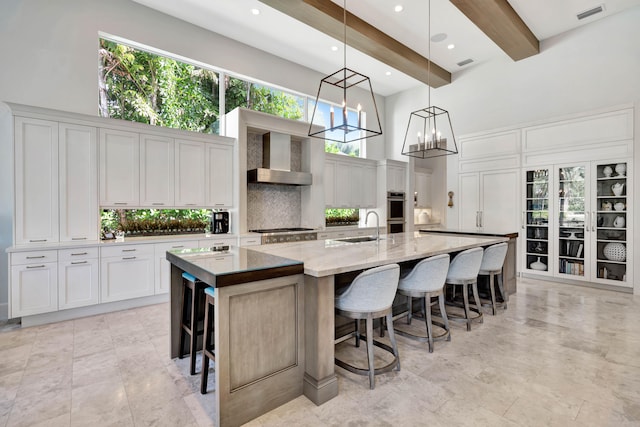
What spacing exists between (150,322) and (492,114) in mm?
6710

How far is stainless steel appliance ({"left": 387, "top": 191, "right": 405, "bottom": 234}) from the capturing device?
23.8 ft

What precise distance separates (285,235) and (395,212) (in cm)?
322

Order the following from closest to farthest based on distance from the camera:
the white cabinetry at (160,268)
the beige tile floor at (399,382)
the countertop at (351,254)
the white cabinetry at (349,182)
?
1. the beige tile floor at (399,382)
2. the countertop at (351,254)
3. the white cabinetry at (160,268)
4. the white cabinetry at (349,182)

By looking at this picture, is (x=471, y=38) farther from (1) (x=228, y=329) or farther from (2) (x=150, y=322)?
(2) (x=150, y=322)

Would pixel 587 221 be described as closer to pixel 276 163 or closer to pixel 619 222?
pixel 619 222

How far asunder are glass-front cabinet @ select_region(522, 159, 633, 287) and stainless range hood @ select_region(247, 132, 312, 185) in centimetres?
422

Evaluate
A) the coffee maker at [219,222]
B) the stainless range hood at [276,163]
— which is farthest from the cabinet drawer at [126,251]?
the stainless range hood at [276,163]

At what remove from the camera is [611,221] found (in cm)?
493

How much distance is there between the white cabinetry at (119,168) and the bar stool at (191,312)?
7.01 ft

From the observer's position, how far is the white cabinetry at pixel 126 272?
12.5 feet

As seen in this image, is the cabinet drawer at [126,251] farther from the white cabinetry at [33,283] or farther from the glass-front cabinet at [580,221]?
the glass-front cabinet at [580,221]

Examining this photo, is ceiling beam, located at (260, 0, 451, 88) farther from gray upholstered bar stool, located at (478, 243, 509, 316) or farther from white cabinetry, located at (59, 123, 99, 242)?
gray upholstered bar stool, located at (478, 243, 509, 316)

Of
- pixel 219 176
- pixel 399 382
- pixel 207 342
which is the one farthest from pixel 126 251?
pixel 399 382

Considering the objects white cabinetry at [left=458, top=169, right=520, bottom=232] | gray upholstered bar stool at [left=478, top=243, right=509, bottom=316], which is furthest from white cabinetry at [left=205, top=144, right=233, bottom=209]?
white cabinetry at [left=458, top=169, right=520, bottom=232]
